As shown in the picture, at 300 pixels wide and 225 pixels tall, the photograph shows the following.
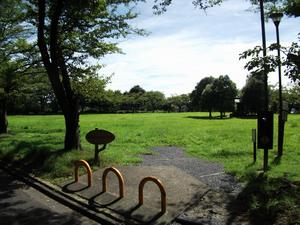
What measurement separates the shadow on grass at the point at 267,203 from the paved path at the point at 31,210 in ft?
8.76

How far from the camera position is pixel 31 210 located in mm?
8680

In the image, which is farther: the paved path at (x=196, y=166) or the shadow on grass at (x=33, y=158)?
the shadow on grass at (x=33, y=158)

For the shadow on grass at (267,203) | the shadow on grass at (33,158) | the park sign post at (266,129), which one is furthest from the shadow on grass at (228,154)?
the shadow on grass at (33,158)

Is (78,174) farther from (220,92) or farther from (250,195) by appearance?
(220,92)

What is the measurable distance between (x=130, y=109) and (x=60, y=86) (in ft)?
353

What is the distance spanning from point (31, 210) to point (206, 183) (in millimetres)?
4042

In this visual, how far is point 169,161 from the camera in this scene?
46.4ft

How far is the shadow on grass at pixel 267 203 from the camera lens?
7199 millimetres

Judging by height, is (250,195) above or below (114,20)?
below

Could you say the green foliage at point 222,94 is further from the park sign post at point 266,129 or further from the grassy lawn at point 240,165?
the park sign post at point 266,129

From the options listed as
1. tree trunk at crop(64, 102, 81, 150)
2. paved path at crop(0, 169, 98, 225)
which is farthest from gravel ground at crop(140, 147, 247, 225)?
tree trunk at crop(64, 102, 81, 150)

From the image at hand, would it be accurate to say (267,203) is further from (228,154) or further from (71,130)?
(71,130)

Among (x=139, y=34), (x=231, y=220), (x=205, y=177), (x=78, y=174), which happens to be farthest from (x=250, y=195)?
(x=139, y=34)

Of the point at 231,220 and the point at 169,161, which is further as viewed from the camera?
the point at 169,161
